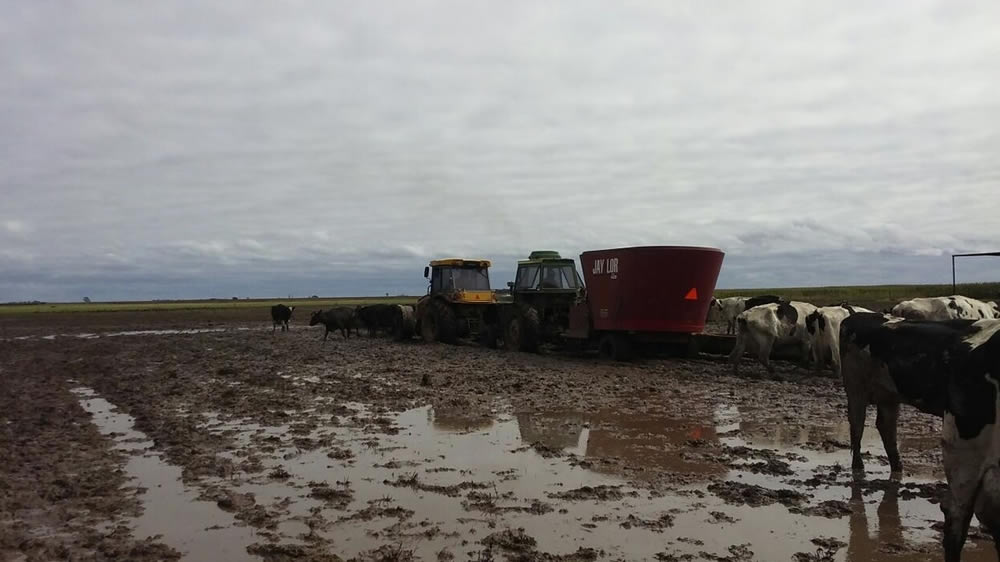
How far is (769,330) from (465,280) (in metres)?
11.1

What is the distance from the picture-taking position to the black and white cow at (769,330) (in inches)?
571

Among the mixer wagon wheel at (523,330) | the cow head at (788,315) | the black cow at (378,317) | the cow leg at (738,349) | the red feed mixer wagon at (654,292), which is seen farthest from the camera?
the black cow at (378,317)

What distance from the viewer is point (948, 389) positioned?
4.27 metres

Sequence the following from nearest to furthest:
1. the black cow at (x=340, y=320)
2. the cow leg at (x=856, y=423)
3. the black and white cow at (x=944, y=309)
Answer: the cow leg at (x=856, y=423)
the black and white cow at (x=944, y=309)
the black cow at (x=340, y=320)

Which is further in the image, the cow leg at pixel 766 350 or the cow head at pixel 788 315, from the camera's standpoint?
the cow head at pixel 788 315

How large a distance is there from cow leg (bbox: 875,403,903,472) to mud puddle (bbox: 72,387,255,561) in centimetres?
567

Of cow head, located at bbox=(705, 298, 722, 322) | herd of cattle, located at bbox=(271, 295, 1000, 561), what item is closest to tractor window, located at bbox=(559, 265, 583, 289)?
cow head, located at bbox=(705, 298, 722, 322)

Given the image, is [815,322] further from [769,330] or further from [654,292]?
[654,292]

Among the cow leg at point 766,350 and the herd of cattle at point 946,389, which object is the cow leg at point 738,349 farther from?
the herd of cattle at point 946,389

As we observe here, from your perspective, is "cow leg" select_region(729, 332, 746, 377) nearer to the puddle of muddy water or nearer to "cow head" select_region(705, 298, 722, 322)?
the puddle of muddy water

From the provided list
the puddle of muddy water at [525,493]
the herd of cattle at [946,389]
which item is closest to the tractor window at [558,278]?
the puddle of muddy water at [525,493]

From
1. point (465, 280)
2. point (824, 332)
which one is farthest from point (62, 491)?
point (465, 280)

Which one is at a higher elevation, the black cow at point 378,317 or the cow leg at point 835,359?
the black cow at point 378,317

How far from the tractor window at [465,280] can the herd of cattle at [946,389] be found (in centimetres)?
Result: 1676
